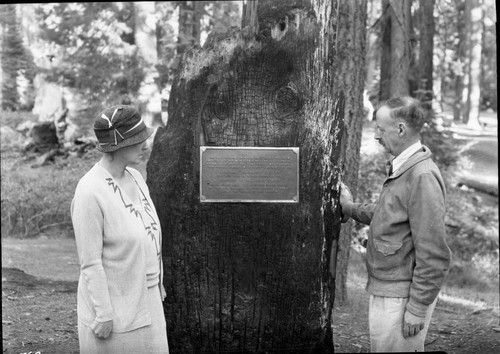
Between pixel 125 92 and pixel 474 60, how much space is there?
10.6 metres

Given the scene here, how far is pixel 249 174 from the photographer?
181 inches

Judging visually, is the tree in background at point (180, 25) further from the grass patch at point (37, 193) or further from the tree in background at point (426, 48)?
the tree in background at point (426, 48)

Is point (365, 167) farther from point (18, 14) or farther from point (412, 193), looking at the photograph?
point (18, 14)

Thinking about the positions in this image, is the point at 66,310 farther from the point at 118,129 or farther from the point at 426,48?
the point at 426,48

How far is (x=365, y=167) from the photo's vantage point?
10.3 metres

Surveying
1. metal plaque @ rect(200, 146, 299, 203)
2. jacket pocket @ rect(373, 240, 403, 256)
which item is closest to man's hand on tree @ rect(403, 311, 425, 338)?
jacket pocket @ rect(373, 240, 403, 256)

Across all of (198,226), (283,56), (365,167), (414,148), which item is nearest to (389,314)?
(414,148)

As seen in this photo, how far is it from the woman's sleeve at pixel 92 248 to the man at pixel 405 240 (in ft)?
5.28

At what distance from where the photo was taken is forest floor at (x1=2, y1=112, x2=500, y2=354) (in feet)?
19.0

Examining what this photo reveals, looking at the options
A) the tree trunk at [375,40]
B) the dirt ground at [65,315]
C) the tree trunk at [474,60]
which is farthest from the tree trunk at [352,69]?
the tree trunk at [474,60]

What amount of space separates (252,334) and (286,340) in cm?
25

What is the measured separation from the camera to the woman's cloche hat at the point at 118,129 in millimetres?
3525

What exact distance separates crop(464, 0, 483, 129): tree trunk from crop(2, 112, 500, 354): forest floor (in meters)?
7.78

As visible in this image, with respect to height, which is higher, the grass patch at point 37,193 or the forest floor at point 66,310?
the grass patch at point 37,193
